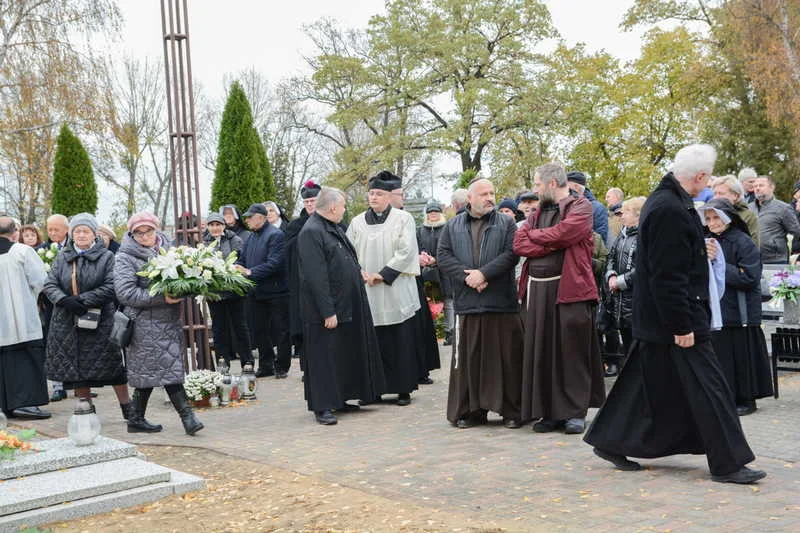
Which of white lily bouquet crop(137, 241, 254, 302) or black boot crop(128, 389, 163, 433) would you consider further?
black boot crop(128, 389, 163, 433)

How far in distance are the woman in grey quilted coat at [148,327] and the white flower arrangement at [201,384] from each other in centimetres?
144

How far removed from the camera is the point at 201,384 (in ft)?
33.2

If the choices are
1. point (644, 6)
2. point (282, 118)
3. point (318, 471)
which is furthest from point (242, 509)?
point (282, 118)

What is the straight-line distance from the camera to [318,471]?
690 centimetres

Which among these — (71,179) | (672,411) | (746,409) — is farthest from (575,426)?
(71,179)

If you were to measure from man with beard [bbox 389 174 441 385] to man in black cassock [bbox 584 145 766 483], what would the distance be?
411 centimetres

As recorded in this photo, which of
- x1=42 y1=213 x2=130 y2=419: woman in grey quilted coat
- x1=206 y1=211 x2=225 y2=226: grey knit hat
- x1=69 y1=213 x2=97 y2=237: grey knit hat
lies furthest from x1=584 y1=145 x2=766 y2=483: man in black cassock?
x1=206 y1=211 x2=225 y2=226: grey knit hat

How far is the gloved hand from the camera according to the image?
29.9 ft

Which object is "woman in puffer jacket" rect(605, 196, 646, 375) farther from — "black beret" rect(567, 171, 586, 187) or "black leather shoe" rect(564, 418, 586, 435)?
"black leather shoe" rect(564, 418, 586, 435)

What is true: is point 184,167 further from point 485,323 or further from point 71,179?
point 71,179

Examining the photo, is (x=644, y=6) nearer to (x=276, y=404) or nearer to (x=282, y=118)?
(x=282, y=118)

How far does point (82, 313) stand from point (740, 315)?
6242mm

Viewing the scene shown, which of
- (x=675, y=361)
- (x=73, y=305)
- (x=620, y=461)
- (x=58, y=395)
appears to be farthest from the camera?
(x=58, y=395)

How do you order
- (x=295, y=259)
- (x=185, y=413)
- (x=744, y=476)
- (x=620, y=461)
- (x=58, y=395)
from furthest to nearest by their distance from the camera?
(x=295, y=259)
(x=58, y=395)
(x=185, y=413)
(x=620, y=461)
(x=744, y=476)
